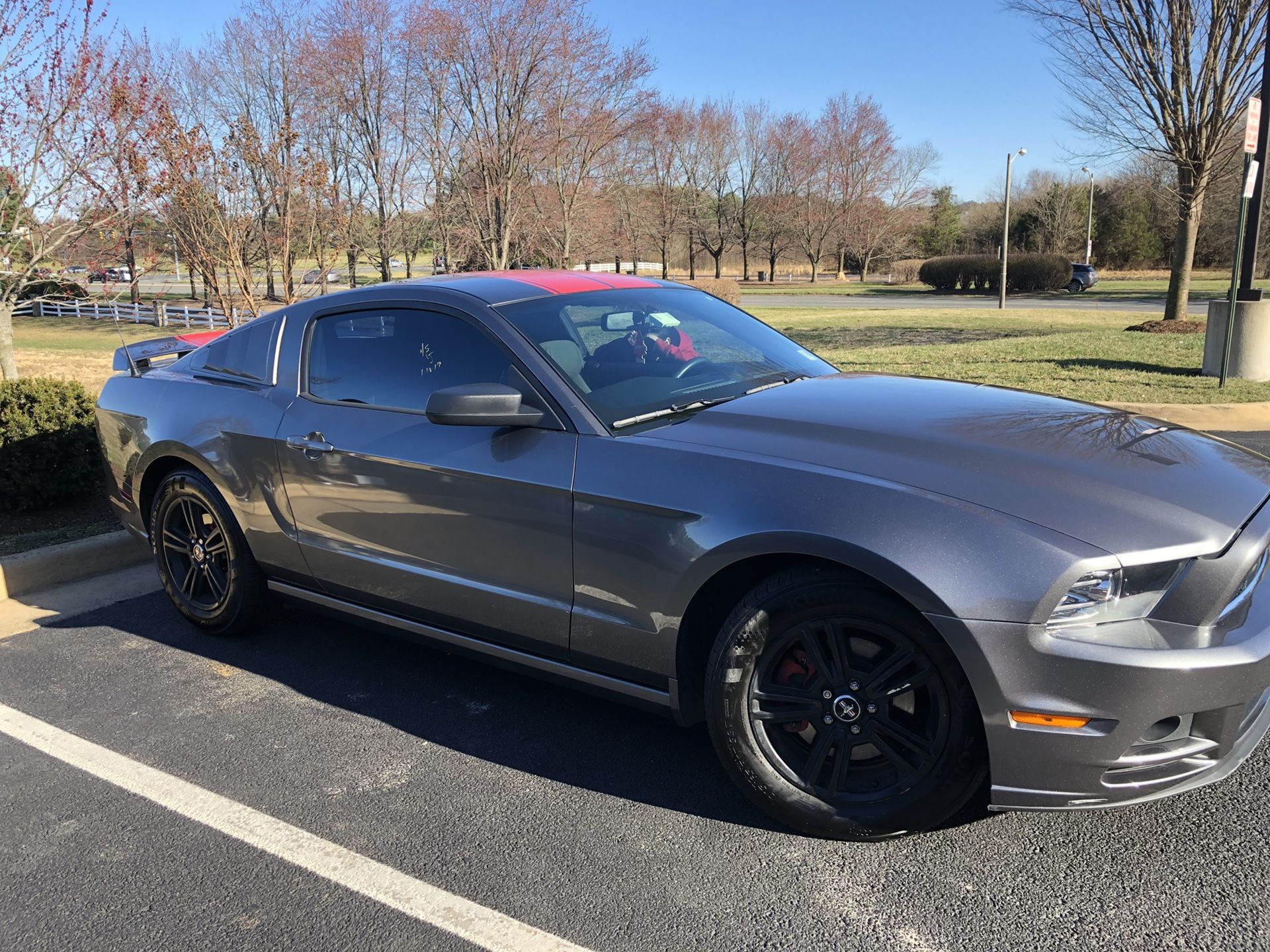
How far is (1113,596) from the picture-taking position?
89.9 inches

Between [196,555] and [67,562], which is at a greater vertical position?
[196,555]

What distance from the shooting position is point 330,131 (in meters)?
18.8

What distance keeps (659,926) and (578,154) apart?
2005 centimetres

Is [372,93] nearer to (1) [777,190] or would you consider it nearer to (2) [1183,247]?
(2) [1183,247]

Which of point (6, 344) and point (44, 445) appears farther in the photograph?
point (6, 344)

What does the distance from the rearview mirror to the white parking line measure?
6.55ft

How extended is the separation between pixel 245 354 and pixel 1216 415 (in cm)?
→ 824

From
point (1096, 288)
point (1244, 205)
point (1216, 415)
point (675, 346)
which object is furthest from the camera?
point (1096, 288)

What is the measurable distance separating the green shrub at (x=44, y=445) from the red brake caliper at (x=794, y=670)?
17.5 feet

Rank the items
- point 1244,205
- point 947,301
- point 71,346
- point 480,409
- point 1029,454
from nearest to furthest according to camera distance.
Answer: point 1029,454
point 480,409
point 1244,205
point 71,346
point 947,301

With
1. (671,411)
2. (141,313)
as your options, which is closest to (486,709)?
(671,411)

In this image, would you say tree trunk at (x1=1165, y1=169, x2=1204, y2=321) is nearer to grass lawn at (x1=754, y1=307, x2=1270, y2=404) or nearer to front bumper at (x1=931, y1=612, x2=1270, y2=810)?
grass lawn at (x1=754, y1=307, x2=1270, y2=404)

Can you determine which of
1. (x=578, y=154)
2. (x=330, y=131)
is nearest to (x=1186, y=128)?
(x=578, y=154)

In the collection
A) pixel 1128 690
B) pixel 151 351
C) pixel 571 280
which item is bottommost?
pixel 1128 690
